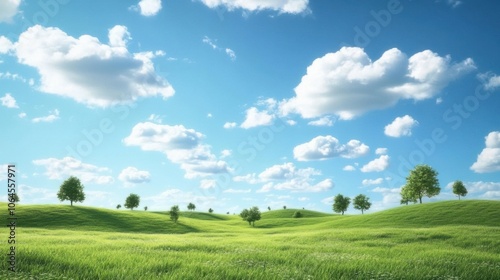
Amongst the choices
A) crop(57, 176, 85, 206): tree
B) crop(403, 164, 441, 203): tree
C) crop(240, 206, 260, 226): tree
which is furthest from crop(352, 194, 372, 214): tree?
crop(57, 176, 85, 206): tree

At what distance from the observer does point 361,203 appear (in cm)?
11750

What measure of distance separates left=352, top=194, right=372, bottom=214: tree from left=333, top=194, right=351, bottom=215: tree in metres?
2.30

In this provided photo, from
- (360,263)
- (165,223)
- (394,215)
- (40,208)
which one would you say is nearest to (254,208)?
(165,223)

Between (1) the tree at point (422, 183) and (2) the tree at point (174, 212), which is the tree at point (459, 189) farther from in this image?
(2) the tree at point (174, 212)

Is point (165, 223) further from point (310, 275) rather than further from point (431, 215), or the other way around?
point (310, 275)

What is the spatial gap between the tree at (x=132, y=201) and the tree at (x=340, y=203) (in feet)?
206

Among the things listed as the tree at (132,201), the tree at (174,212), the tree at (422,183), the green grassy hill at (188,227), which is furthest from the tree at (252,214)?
the tree at (422,183)

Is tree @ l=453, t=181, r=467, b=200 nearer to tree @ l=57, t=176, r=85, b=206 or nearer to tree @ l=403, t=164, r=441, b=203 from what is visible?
tree @ l=403, t=164, r=441, b=203

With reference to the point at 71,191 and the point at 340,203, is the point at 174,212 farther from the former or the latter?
the point at 340,203

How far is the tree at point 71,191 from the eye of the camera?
88.1 m

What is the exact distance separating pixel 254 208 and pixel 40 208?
51.0 meters

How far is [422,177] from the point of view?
301 feet

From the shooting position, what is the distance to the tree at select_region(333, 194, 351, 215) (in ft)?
384

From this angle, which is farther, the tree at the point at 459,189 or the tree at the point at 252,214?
the tree at the point at 459,189
